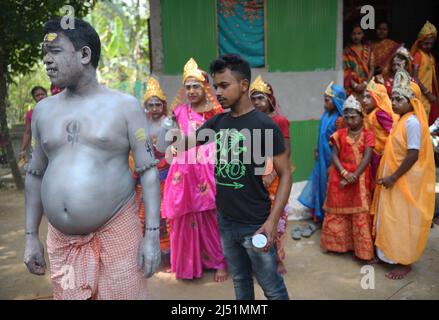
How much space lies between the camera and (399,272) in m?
3.68

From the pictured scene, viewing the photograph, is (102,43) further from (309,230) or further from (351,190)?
(351,190)

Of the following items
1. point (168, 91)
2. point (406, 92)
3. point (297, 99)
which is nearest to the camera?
point (406, 92)

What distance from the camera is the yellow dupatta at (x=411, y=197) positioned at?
3588 mm

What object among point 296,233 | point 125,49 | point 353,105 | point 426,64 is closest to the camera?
point 353,105

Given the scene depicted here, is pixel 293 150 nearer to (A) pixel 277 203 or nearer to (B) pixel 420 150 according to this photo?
(B) pixel 420 150

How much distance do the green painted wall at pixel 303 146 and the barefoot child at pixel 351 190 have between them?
2.17 metres

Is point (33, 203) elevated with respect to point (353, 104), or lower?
lower

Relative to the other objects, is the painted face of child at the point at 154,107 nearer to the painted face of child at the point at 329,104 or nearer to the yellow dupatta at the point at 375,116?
the painted face of child at the point at 329,104

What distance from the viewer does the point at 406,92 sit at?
354 cm

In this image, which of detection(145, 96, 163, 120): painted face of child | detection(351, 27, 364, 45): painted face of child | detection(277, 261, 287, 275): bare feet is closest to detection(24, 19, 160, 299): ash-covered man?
detection(277, 261, 287, 275): bare feet

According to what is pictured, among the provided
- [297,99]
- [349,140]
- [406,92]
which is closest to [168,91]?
[297,99]

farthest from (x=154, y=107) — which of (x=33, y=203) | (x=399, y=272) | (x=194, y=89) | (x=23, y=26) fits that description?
(x=23, y=26)

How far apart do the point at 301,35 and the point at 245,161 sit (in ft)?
14.6
